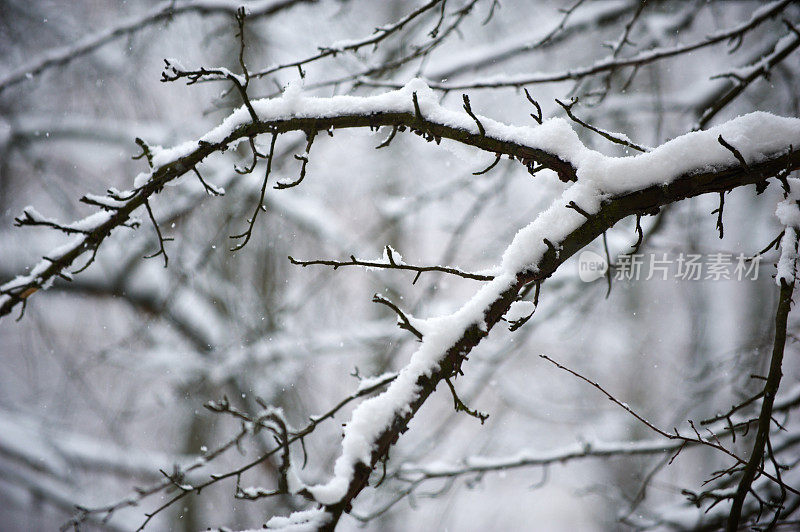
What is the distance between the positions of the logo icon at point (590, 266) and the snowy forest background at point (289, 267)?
0.15m

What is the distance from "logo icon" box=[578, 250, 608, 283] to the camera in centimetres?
260

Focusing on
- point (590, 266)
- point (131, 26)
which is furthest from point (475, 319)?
point (131, 26)

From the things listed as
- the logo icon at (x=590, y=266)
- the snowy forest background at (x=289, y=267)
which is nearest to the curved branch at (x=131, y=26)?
the snowy forest background at (x=289, y=267)

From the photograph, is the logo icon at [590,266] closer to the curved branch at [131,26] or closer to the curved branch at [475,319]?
the curved branch at [475,319]

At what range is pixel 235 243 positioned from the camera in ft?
12.5

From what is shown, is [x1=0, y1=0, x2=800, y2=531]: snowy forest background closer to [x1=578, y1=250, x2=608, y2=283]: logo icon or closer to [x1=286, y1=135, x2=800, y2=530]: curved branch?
[x1=578, y1=250, x2=608, y2=283]: logo icon

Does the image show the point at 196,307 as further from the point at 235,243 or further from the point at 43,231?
the point at 235,243

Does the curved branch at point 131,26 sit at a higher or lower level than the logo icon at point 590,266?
higher

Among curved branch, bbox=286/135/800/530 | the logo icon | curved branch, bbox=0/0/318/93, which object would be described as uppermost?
curved branch, bbox=0/0/318/93

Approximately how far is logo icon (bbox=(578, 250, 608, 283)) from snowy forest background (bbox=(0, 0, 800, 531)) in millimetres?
146

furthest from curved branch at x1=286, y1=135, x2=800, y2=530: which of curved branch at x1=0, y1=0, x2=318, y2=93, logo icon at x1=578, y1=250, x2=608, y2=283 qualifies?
curved branch at x1=0, y1=0, x2=318, y2=93

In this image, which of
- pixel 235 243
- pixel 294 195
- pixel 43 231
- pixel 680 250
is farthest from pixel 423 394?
pixel 43 231

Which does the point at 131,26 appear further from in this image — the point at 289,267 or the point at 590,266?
the point at 590,266

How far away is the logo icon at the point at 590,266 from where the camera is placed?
2.60 meters
